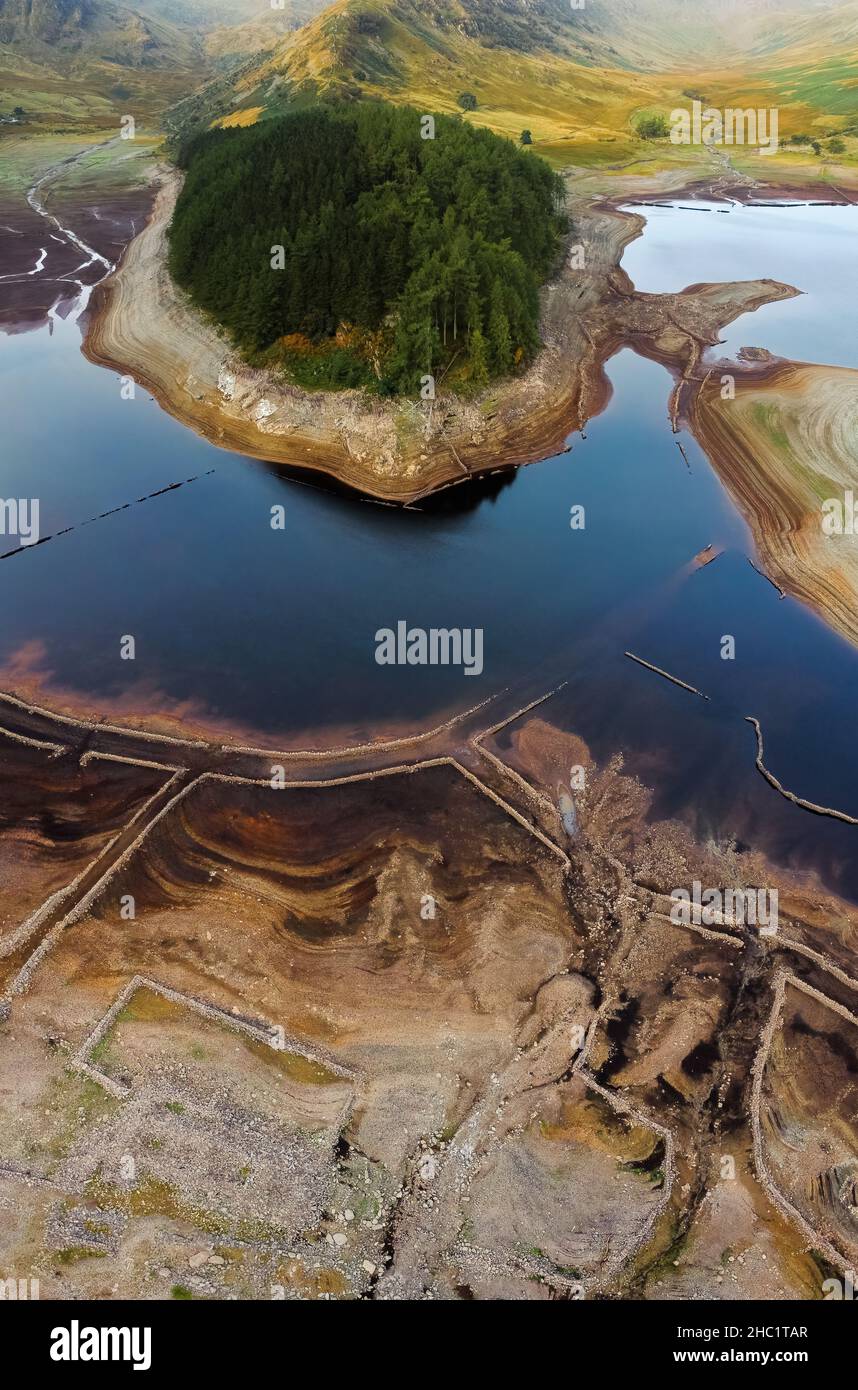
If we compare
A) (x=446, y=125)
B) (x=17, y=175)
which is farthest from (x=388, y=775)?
(x=17, y=175)

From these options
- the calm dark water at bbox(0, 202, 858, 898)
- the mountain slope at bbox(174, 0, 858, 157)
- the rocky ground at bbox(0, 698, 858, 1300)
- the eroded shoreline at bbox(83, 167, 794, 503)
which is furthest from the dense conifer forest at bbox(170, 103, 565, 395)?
the mountain slope at bbox(174, 0, 858, 157)

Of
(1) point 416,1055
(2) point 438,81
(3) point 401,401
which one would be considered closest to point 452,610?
(3) point 401,401

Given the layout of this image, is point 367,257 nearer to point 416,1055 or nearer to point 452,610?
point 452,610

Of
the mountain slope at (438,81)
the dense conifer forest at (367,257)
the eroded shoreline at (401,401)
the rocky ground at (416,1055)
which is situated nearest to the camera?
the rocky ground at (416,1055)

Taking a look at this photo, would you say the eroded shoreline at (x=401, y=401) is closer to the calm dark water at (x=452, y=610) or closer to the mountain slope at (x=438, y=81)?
the calm dark water at (x=452, y=610)

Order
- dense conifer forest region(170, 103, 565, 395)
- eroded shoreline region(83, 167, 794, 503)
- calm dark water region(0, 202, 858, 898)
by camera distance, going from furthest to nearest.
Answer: dense conifer forest region(170, 103, 565, 395) < eroded shoreline region(83, 167, 794, 503) < calm dark water region(0, 202, 858, 898)

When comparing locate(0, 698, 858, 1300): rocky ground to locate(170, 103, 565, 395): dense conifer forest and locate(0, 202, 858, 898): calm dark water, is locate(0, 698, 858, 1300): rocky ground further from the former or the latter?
locate(170, 103, 565, 395): dense conifer forest

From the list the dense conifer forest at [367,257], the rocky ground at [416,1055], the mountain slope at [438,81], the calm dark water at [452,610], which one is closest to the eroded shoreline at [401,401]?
the dense conifer forest at [367,257]
